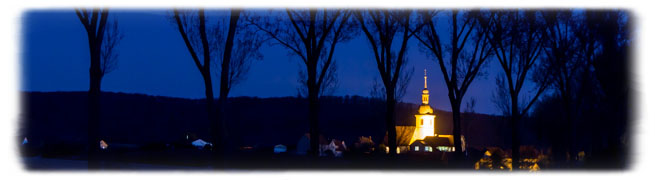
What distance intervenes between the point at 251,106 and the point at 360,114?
39.2ft

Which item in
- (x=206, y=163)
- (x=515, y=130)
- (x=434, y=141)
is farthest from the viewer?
(x=434, y=141)

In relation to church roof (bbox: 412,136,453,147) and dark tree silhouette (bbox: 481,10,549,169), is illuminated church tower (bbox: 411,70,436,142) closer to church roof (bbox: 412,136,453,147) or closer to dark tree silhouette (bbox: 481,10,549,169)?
church roof (bbox: 412,136,453,147)

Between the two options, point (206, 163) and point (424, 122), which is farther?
point (424, 122)

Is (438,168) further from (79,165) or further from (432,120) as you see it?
(432,120)

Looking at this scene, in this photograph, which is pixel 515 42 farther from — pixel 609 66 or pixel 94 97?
pixel 94 97

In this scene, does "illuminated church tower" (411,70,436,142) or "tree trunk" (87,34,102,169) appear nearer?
"tree trunk" (87,34,102,169)

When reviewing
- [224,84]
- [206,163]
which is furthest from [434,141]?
[206,163]

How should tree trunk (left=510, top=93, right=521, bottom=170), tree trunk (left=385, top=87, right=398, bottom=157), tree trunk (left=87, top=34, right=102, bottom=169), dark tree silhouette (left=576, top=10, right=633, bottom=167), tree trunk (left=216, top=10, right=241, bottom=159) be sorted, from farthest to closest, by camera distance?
tree trunk (left=510, top=93, right=521, bottom=170) < dark tree silhouette (left=576, top=10, right=633, bottom=167) < tree trunk (left=385, top=87, right=398, bottom=157) < tree trunk (left=87, top=34, right=102, bottom=169) < tree trunk (left=216, top=10, right=241, bottom=159)

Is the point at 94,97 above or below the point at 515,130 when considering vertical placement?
above

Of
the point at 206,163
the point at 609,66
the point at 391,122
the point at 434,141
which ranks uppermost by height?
the point at 609,66

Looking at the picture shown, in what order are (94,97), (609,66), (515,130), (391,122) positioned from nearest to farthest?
(94,97), (391,122), (609,66), (515,130)

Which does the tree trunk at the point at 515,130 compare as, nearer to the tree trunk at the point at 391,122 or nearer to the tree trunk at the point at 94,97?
the tree trunk at the point at 391,122

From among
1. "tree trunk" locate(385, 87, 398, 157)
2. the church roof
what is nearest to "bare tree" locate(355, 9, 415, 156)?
"tree trunk" locate(385, 87, 398, 157)

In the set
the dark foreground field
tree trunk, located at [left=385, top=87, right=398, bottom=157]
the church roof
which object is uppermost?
tree trunk, located at [left=385, top=87, right=398, bottom=157]
